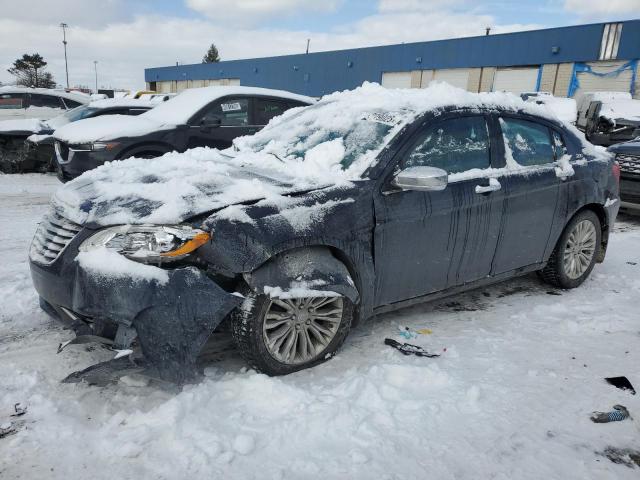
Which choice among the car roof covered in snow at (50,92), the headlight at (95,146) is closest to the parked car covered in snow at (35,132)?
the car roof covered in snow at (50,92)

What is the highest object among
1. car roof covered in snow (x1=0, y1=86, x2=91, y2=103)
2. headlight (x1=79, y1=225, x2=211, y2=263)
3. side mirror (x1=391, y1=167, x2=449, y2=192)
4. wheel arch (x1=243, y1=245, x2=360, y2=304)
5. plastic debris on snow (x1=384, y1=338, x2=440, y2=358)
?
car roof covered in snow (x1=0, y1=86, x2=91, y2=103)

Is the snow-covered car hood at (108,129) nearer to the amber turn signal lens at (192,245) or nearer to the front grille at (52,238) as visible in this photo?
the front grille at (52,238)

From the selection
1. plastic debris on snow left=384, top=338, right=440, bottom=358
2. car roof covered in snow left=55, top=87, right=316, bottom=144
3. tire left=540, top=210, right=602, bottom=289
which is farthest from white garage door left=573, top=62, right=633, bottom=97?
plastic debris on snow left=384, top=338, right=440, bottom=358

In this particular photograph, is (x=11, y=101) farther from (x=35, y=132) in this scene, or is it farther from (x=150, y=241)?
(x=150, y=241)

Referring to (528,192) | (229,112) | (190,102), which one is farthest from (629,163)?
(190,102)

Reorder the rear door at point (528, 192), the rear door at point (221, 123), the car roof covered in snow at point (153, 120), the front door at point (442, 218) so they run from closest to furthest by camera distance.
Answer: the front door at point (442, 218)
the rear door at point (528, 192)
the car roof covered in snow at point (153, 120)
the rear door at point (221, 123)

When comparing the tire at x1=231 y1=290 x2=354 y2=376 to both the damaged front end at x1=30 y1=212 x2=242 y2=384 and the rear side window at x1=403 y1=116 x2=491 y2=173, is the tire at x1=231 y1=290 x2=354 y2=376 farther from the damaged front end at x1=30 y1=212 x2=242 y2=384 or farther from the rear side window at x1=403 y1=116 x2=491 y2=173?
the rear side window at x1=403 y1=116 x2=491 y2=173

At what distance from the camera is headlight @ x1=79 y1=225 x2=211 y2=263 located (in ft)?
8.85

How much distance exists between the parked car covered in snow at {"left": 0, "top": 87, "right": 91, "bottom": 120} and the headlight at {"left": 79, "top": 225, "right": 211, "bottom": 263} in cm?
1070

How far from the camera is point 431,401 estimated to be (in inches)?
112

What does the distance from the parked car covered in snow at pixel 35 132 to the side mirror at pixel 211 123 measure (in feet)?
9.72

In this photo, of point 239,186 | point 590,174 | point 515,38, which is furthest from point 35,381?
point 515,38

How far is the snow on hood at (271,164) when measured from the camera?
2916 millimetres

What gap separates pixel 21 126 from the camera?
1018 cm
